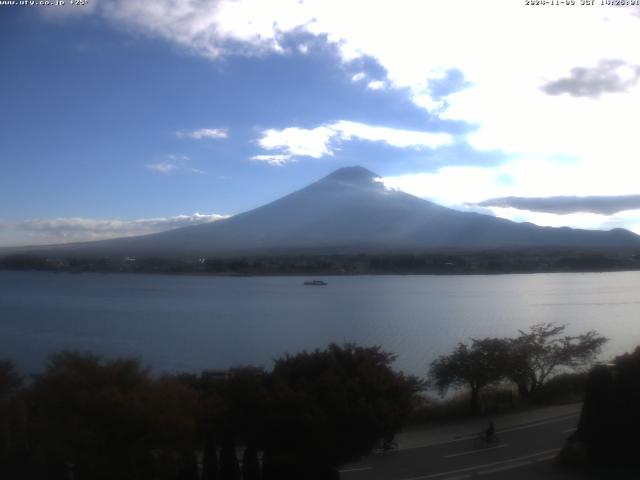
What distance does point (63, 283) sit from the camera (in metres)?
37.2

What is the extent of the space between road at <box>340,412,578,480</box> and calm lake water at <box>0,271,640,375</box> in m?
4.20

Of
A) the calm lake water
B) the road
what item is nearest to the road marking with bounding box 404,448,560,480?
the road

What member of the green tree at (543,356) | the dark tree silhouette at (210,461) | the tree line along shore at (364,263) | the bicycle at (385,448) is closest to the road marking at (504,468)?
the bicycle at (385,448)

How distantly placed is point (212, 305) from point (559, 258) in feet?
80.9

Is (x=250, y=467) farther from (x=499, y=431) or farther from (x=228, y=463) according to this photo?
(x=499, y=431)

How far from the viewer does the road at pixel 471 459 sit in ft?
23.5

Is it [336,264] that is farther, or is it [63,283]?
[336,264]

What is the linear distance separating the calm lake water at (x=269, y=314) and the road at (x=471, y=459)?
420cm

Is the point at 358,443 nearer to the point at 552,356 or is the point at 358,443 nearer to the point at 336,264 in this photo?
the point at 552,356

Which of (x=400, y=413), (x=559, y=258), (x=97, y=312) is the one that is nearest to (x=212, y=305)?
(x=97, y=312)

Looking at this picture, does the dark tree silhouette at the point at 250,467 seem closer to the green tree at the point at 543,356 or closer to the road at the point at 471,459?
the road at the point at 471,459

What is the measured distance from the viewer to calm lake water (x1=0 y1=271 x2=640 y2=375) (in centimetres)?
1552

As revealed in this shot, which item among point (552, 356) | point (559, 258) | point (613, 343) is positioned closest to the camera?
point (552, 356)

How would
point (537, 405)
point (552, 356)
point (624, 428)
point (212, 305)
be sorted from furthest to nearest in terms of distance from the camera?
point (212, 305) < point (552, 356) < point (537, 405) < point (624, 428)
